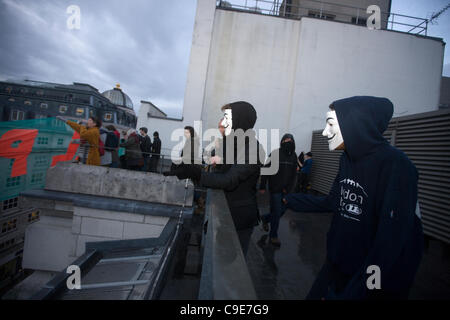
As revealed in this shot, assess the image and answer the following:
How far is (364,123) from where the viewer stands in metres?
1.31

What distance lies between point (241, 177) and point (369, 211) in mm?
959

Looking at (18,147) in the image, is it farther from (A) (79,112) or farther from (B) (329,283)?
(A) (79,112)

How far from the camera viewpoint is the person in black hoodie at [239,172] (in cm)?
191

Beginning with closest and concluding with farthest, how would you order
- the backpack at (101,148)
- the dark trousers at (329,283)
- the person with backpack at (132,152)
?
the dark trousers at (329,283) → the backpack at (101,148) → the person with backpack at (132,152)

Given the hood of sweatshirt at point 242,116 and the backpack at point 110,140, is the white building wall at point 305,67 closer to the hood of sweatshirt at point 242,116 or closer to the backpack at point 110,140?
the backpack at point 110,140

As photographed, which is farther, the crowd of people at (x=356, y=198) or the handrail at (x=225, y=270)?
the crowd of people at (x=356, y=198)

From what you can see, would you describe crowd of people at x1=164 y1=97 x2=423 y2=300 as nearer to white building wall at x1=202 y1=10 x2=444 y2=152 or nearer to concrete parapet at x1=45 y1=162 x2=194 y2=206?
concrete parapet at x1=45 y1=162 x2=194 y2=206

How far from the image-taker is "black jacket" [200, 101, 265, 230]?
190 centimetres

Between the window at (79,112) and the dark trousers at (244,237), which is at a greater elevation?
the window at (79,112)

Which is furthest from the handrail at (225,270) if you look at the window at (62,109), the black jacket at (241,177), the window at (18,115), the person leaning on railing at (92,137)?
the window at (18,115)

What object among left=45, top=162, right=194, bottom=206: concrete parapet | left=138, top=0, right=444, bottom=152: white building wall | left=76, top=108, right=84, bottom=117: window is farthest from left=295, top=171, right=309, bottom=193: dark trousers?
left=76, top=108, right=84, bottom=117: window

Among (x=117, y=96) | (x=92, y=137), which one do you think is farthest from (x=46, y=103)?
(x=117, y=96)
